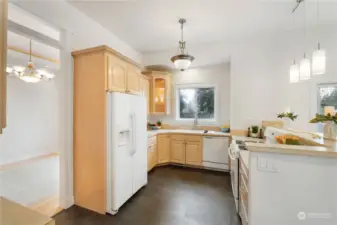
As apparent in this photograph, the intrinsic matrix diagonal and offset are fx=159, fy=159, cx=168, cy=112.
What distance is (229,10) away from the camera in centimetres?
253

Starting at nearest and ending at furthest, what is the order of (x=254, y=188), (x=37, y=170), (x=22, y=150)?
(x=254, y=188)
(x=37, y=170)
(x=22, y=150)

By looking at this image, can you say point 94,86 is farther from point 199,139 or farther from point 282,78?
point 282,78

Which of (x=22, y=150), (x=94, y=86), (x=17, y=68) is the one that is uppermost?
(x=17, y=68)

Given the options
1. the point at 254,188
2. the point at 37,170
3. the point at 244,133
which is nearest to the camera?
the point at 254,188

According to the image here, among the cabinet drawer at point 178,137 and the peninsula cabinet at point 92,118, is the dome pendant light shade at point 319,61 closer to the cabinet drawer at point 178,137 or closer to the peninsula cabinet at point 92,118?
the peninsula cabinet at point 92,118

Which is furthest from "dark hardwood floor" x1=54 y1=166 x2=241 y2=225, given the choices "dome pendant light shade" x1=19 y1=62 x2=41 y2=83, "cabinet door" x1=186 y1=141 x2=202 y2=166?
"dome pendant light shade" x1=19 y1=62 x2=41 y2=83

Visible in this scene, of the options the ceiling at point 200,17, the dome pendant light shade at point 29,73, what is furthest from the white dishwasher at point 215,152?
the dome pendant light shade at point 29,73

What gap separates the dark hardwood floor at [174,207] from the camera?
82.4 inches

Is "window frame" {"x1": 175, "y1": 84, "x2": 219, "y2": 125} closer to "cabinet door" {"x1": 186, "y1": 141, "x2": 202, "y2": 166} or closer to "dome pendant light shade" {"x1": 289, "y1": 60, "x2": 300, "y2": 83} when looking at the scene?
"cabinet door" {"x1": 186, "y1": 141, "x2": 202, "y2": 166}

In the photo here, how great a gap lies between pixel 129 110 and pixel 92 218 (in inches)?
61.5

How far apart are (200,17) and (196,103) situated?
93.9 inches

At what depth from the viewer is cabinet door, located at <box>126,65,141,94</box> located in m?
2.70

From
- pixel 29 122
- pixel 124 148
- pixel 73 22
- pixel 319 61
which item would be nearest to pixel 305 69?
pixel 319 61

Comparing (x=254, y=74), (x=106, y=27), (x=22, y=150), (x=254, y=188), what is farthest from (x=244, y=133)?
(x=22, y=150)
